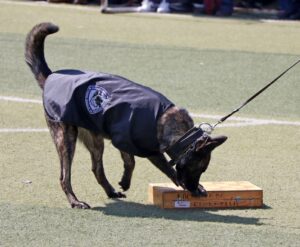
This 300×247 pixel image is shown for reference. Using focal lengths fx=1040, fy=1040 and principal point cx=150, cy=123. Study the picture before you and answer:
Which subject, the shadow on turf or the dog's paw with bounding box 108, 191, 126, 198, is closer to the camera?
the shadow on turf

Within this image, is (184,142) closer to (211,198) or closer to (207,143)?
(207,143)

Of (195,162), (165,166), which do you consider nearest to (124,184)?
(165,166)

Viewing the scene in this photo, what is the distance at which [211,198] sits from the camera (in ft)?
22.7

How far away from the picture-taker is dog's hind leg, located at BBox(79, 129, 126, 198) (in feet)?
23.7

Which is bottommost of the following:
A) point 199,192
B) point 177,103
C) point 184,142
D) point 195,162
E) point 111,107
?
point 177,103

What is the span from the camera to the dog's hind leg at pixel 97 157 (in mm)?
7238

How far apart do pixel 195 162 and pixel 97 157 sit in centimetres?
98

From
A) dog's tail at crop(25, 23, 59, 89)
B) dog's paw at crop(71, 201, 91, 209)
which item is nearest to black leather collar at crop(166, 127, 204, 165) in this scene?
dog's paw at crop(71, 201, 91, 209)

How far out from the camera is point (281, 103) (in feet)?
36.0

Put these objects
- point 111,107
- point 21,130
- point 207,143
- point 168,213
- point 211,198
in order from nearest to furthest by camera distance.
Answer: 1. point 207,143
2. point 111,107
3. point 168,213
4. point 211,198
5. point 21,130

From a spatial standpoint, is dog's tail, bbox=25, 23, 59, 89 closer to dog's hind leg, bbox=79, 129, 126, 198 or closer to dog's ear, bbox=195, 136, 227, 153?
dog's hind leg, bbox=79, 129, 126, 198

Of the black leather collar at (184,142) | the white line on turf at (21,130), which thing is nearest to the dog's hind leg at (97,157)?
the black leather collar at (184,142)

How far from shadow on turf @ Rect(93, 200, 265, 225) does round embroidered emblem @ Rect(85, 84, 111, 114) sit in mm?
678

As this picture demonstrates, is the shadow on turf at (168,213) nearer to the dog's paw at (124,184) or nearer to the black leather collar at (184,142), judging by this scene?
the dog's paw at (124,184)
